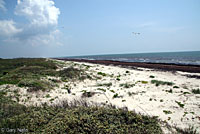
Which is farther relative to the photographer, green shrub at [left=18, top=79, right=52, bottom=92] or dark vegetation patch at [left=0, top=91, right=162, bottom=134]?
green shrub at [left=18, top=79, right=52, bottom=92]

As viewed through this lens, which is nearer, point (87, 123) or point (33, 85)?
point (87, 123)

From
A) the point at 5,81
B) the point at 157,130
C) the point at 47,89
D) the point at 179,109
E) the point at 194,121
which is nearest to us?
the point at 157,130

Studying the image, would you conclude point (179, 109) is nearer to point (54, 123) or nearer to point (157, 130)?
point (157, 130)

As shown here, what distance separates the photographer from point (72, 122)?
354 centimetres

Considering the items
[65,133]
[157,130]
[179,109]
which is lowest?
[179,109]

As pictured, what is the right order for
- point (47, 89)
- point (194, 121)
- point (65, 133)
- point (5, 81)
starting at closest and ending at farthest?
point (65, 133), point (194, 121), point (47, 89), point (5, 81)

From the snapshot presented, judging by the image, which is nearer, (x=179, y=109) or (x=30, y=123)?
(x=30, y=123)

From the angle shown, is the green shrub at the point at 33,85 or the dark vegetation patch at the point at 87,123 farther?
the green shrub at the point at 33,85

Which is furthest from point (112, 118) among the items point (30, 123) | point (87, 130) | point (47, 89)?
point (47, 89)

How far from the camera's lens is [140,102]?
273 inches

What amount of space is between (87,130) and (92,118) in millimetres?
422

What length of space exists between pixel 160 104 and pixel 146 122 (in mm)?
3222

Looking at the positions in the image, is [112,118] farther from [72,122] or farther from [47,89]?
[47,89]

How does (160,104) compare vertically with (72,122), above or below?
below
